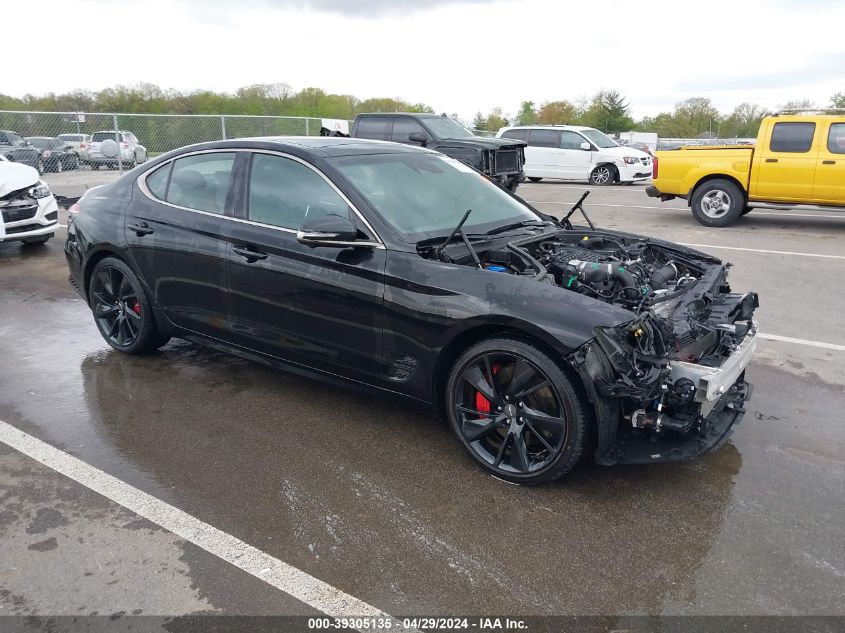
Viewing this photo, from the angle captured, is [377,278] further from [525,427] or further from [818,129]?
[818,129]

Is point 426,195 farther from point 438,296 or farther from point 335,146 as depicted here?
point 438,296

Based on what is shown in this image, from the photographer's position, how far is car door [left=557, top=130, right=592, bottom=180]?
64.5 feet

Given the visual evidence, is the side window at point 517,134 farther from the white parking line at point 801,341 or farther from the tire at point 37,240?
the white parking line at point 801,341

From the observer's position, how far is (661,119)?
59438mm

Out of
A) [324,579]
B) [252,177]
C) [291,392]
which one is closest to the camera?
[324,579]

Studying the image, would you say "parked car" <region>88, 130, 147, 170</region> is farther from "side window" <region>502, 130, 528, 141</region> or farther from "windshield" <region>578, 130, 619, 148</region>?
"windshield" <region>578, 130, 619, 148</region>

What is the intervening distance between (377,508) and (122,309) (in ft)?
9.85

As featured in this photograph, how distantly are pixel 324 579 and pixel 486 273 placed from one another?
164 centimetres

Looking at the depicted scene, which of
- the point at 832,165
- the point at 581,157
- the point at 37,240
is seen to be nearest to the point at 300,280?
the point at 37,240

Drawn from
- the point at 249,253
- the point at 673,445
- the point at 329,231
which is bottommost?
the point at 673,445

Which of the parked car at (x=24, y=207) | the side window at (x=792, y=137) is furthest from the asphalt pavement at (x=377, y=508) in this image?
the side window at (x=792, y=137)

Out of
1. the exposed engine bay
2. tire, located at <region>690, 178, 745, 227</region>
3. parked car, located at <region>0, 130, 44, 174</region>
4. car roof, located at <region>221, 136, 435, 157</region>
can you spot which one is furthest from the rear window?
the exposed engine bay

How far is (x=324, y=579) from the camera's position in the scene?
9.00ft

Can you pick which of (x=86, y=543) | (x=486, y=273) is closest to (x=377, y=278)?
(x=486, y=273)
